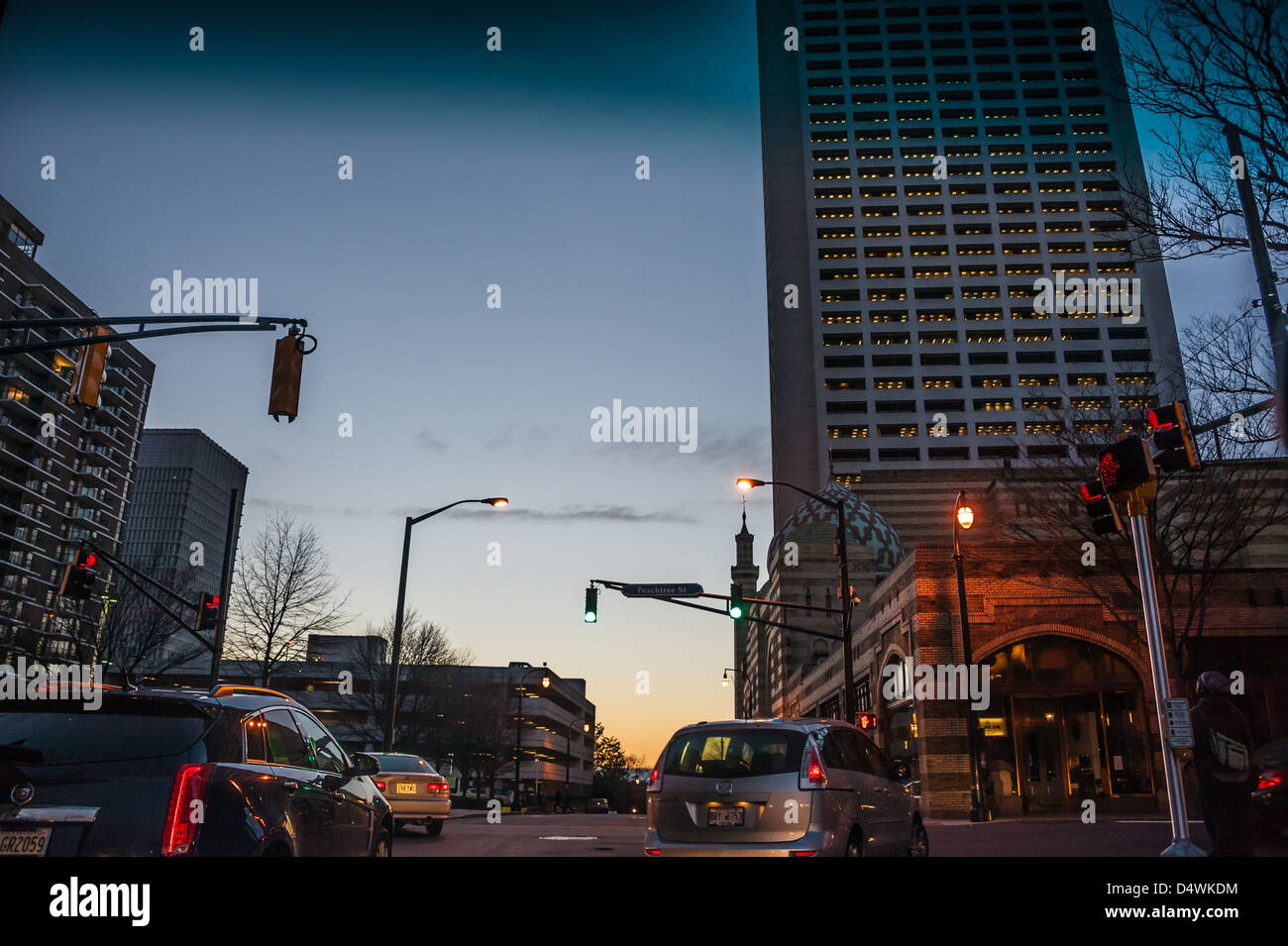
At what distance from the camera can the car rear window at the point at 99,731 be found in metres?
5.36

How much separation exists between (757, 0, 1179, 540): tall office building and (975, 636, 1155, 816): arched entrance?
238ft

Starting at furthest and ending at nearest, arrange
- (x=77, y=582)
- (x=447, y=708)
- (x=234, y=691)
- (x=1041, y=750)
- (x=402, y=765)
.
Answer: (x=447, y=708)
(x=1041, y=750)
(x=77, y=582)
(x=402, y=765)
(x=234, y=691)

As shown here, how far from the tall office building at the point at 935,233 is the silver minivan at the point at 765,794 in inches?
3821

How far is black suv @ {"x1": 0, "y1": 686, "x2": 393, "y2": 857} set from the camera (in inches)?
201

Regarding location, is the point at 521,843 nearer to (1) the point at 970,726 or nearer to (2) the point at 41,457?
(1) the point at 970,726

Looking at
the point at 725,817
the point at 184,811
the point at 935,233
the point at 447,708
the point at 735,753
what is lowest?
the point at 725,817

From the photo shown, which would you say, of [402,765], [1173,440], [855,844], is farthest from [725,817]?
[402,765]

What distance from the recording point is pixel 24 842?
506cm

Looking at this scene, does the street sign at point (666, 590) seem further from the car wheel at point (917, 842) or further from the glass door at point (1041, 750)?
the glass door at point (1041, 750)

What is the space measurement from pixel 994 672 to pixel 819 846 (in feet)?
85.0

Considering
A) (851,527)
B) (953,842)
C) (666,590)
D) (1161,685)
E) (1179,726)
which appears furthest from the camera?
(851,527)

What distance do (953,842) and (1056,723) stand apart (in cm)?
1630
